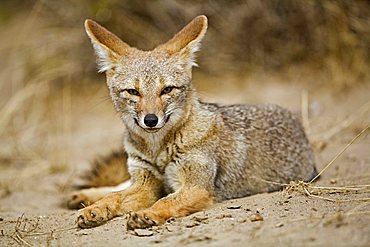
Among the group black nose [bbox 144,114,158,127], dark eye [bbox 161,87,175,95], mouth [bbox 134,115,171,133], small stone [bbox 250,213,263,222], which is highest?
dark eye [bbox 161,87,175,95]

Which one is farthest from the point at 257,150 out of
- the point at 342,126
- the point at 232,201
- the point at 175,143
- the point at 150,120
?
the point at 342,126

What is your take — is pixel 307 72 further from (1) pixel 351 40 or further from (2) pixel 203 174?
(2) pixel 203 174

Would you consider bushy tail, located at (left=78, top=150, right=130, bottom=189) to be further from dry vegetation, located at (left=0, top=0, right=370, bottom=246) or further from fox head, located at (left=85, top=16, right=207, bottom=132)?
fox head, located at (left=85, top=16, right=207, bottom=132)

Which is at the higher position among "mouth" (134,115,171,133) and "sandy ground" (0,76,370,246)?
"mouth" (134,115,171,133)

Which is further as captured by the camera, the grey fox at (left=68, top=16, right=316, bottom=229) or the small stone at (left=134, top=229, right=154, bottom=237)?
the grey fox at (left=68, top=16, right=316, bottom=229)

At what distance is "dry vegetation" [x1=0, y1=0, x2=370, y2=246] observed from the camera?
325 inches

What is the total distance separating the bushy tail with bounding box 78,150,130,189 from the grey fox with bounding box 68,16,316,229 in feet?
1.18

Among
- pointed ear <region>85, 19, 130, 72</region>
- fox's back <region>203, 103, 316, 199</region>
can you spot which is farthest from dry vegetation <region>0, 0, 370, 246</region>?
pointed ear <region>85, 19, 130, 72</region>

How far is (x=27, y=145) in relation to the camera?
8.75m

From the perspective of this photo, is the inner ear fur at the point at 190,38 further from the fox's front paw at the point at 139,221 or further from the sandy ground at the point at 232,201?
the fox's front paw at the point at 139,221

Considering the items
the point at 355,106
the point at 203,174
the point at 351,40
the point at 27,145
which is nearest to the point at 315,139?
the point at 355,106

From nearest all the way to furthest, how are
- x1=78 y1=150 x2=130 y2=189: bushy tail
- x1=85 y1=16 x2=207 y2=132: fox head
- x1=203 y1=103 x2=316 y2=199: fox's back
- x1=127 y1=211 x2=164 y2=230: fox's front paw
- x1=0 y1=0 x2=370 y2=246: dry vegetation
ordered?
x1=127 y1=211 x2=164 y2=230: fox's front paw → x1=85 y1=16 x2=207 y2=132: fox head → x1=203 y1=103 x2=316 y2=199: fox's back → x1=78 y1=150 x2=130 y2=189: bushy tail → x1=0 y1=0 x2=370 y2=246: dry vegetation

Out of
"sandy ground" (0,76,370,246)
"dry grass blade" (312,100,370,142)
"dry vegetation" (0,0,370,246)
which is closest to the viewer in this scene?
"sandy ground" (0,76,370,246)

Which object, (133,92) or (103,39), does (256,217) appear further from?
(103,39)
